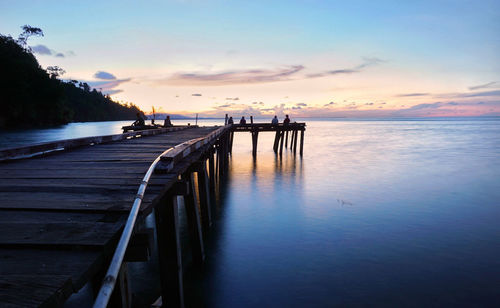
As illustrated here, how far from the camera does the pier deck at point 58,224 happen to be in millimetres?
2094

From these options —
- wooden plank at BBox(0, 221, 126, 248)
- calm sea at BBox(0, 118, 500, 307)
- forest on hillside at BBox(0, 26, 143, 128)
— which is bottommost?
calm sea at BBox(0, 118, 500, 307)

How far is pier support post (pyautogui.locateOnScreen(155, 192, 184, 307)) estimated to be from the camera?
5.40 metres

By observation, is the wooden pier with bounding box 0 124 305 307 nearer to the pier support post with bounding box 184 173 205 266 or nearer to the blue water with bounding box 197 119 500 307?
the pier support post with bounding box 184 173 205 266

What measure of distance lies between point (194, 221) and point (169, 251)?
7.45 feet

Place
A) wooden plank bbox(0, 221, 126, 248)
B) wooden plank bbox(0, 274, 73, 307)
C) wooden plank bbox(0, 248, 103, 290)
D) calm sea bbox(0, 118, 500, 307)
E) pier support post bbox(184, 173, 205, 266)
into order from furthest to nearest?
pier support post bbox(184, 173, 205, 266) → calm sea bbox(0, 118, 500, 307) → wooden plank bbox(0, 221, 126, 248) → wooden plank bbox(0, 248, 103, 290) → wooden plank bbox(0, 274, 73, 307)

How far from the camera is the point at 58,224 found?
10.00 ft

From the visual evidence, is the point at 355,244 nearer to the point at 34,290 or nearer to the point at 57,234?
the point at 57,234

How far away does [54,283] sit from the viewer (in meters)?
2.07

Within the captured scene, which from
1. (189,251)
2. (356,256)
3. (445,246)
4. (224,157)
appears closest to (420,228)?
(445,246)

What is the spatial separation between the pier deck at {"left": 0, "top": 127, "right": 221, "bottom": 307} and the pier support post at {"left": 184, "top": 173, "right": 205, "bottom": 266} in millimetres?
1951

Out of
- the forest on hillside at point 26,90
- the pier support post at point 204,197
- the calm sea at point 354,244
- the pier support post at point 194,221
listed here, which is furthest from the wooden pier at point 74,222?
the forest on hillside at point 26,90

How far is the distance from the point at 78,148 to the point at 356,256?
800 cm

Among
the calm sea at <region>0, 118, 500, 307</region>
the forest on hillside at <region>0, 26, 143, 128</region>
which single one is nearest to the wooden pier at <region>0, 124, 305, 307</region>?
the calm sea at <region>0, 118, 500, 307</region>

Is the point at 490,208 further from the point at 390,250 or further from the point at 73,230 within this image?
the point at 73,230
